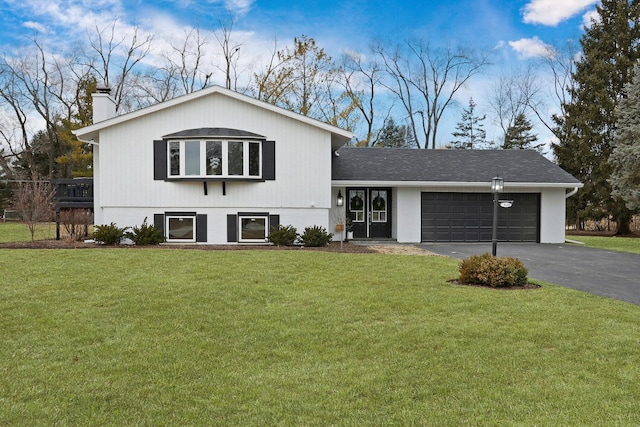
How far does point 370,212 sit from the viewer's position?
59.6ft

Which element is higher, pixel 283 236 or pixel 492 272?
pixel 283 236

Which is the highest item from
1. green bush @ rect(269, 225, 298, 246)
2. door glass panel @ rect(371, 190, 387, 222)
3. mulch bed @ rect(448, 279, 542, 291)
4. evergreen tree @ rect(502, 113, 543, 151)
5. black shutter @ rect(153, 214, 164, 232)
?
evergreen tree @ rect(502, 113, 543, 151)

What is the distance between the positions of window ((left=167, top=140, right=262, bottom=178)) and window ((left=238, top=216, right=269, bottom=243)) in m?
1.46

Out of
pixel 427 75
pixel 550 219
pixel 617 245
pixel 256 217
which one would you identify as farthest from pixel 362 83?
pixel 256 217

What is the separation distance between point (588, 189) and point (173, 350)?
94.8ft

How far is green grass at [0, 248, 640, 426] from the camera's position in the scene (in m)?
3.60

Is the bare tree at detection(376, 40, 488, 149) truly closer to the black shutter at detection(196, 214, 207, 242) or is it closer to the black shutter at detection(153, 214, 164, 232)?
the black shutter at detection(196, 214, 207, 242)

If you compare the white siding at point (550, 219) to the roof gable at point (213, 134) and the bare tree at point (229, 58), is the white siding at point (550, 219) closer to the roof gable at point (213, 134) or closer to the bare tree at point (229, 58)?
the roof gable at point (213, 134)

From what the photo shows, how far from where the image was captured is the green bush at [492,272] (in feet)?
26.9

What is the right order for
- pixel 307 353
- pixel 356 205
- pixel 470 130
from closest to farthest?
1. pixel 307 353
2. pixel 356 205
3. pixel 470 130

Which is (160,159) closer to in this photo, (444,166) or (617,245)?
(444,166)

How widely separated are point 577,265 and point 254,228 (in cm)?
943

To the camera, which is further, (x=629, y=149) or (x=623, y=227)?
(x=623, y=227)

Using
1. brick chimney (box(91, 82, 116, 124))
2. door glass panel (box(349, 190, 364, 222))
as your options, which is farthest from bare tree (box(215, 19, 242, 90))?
door glass panel (box(349, 190, 364, 222))
